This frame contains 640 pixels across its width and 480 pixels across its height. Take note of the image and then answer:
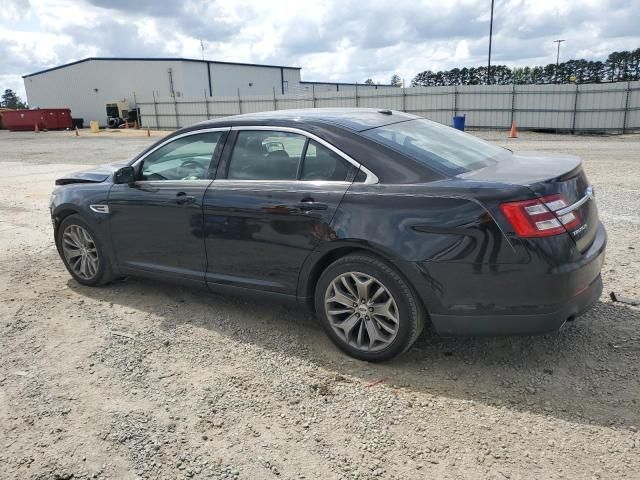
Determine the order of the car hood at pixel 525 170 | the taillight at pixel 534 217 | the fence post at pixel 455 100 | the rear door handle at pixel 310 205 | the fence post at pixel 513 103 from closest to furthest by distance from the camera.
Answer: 1. the taillight at pixel 534 217
2. the car hood at pixel 525 170
3. the rear door handle at pixel 310 205
4. the fence post at pixel 513 103
5. the fence post at pixel 455 100

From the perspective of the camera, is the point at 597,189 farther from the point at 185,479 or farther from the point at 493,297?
the point at 185,479

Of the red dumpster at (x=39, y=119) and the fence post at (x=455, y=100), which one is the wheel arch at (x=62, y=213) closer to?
the fence post at (x=455, y=100)

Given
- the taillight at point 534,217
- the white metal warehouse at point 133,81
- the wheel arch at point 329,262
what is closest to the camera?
the taillight at point 534,217

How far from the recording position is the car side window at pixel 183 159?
4230 millimetres

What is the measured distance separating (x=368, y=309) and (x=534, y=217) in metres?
1.16

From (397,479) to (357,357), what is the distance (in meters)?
1.13

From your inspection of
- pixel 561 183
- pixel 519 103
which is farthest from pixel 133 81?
pixel 561 183

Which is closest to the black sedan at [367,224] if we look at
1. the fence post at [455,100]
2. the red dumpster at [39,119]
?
the fence post at [455,100]

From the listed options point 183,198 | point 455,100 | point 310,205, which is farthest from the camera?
point 455,100

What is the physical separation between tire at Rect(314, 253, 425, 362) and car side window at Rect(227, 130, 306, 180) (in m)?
0.82

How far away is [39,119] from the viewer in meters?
44.7

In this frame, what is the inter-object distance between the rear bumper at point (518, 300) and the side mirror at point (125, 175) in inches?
112

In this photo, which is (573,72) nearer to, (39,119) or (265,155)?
(39,119)

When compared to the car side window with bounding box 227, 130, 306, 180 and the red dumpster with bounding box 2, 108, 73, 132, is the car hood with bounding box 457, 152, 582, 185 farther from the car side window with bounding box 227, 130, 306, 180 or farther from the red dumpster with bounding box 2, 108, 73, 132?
the red dumpster with bounding box 2, 108, 73, 132
